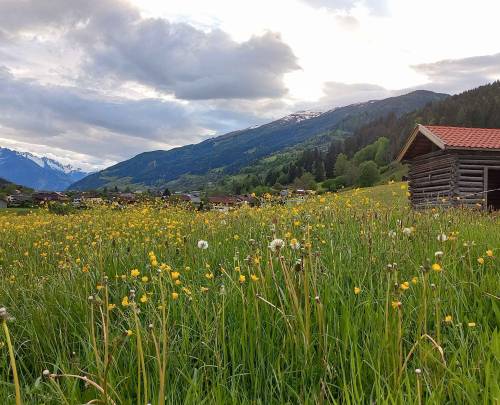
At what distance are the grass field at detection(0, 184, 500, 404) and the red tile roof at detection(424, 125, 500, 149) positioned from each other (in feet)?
58.5

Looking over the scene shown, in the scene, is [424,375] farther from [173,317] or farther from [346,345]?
[173,317]

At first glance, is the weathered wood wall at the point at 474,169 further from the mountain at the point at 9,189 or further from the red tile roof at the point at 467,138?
the mountain at the point at 9,189

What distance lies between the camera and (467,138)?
22156 mm

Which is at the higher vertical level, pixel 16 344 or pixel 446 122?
pixel 446 122

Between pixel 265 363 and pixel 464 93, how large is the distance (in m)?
138

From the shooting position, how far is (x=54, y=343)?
327 centimetres

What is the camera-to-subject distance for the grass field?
6.91 feet

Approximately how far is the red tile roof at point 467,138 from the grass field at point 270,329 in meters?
17.8

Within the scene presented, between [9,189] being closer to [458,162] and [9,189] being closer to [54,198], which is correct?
[54,198]

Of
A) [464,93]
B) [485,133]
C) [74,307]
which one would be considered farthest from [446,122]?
[74,307]

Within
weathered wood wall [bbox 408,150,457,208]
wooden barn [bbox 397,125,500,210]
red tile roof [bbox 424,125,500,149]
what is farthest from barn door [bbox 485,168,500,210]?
weathered wood wall [bbox 408,150,457,208]

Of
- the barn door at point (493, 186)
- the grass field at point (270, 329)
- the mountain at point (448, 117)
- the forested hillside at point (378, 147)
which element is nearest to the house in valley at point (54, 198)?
the grass field at point (270, 329)

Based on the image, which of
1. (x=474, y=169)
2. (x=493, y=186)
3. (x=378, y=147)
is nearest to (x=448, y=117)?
(x=378, y=147)

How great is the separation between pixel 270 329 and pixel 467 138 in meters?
22.7
